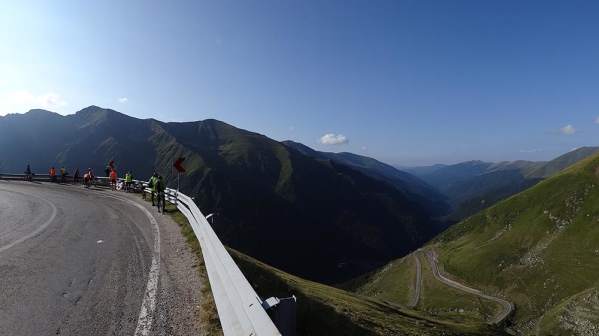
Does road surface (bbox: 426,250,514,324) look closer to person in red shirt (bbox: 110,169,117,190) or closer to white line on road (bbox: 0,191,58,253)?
person in red shirt (bbox: 110,169,117,190)

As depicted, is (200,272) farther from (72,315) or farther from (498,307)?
(498,307)

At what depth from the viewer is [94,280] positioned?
9875 mm

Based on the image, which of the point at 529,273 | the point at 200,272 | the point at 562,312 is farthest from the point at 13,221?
the point at 529,273

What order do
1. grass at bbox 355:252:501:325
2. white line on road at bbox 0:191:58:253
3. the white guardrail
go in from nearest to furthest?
1. the white guardrail
2. white line on road at bbox 0:191:58:253
3. grass at bbox 355:252:501:325

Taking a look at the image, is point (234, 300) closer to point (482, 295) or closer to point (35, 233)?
point (35, 233)

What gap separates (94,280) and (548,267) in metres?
178

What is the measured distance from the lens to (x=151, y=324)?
24.2 ft

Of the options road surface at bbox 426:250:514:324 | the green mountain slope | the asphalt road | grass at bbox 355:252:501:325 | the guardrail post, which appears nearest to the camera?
the guardrail post

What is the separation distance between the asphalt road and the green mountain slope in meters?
111

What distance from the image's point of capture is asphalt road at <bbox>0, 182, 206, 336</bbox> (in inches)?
287

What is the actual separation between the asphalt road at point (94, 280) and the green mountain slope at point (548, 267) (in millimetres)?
111200

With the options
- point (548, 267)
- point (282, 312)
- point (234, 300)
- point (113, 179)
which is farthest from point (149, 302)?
point (548, 267)

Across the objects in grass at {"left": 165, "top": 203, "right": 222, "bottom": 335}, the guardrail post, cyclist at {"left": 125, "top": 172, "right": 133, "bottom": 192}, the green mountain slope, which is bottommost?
the green mountain slope

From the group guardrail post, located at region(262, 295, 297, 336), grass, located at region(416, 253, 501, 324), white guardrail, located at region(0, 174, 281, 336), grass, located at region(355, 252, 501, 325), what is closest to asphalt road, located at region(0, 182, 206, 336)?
white guardrail, located at region(0, 174, 281, 336)
